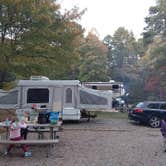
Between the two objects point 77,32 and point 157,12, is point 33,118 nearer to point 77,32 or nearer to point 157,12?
point 77,32

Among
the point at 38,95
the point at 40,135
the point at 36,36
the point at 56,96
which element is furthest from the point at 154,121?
the point at 40,135

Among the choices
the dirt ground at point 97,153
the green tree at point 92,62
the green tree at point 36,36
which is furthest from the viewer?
the green tree at point 92,62

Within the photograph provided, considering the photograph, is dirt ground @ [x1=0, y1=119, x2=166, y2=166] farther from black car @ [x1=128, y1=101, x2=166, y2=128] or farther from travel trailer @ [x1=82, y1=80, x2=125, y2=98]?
travel trailer @ [x1=82, y1=80, x2=125, y2=98]

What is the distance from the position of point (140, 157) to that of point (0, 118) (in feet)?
36.0

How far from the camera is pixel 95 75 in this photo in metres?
41.9

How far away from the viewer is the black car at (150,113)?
52.9ft

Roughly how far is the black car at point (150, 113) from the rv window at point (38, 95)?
4921 millimetres

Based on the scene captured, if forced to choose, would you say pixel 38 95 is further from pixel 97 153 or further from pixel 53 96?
pixel 97 153

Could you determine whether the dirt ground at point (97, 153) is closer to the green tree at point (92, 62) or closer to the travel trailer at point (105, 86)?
the travel trailer at point (105, 86)

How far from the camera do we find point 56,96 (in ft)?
55.9

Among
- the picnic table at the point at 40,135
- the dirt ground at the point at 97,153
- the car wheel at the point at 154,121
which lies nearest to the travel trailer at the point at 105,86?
the car wheel at the point at 154,121

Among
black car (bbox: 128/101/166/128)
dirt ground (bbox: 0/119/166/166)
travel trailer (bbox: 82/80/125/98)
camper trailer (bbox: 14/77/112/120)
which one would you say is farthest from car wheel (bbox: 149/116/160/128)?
travel trailer (bbox: 82/80/125/98)

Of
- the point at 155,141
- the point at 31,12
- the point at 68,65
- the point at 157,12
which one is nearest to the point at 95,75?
the point at 157,12

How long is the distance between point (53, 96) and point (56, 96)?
167 mm
